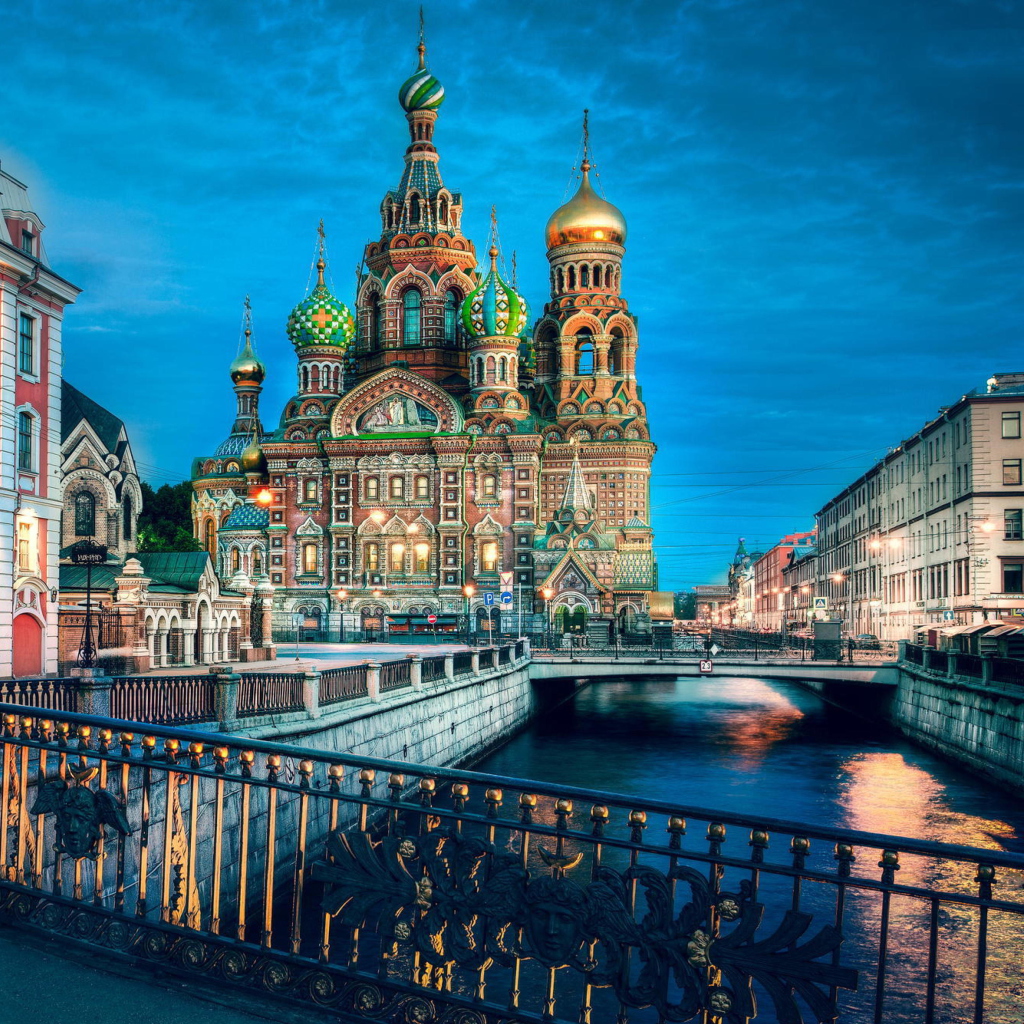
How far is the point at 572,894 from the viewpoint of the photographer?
529 cm

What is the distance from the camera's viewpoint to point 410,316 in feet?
257

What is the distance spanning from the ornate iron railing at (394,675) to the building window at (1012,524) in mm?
30398

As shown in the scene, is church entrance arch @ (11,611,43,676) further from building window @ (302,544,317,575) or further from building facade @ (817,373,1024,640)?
building window @ (302,544,317,575)

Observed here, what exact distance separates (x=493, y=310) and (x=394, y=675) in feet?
158

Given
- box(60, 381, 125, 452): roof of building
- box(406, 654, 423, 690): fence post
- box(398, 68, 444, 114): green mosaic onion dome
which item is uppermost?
box(398, 68, 444, 114): green mosaic onion dome

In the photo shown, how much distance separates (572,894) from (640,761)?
29938 mm

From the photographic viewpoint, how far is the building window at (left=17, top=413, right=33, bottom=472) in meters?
24.3

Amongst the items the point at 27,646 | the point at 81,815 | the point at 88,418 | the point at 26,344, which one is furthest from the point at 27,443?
the point at 88,418

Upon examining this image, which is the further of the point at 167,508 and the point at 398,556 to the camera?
the point at 167,508

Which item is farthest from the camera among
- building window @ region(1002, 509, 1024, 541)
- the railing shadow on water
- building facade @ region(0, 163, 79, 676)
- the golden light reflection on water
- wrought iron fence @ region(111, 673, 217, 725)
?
building window @ region(1002, 509, 1024, 541)

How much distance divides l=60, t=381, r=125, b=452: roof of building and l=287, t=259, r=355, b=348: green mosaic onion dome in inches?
951

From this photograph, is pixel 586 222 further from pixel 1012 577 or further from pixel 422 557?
pixel 1012 577

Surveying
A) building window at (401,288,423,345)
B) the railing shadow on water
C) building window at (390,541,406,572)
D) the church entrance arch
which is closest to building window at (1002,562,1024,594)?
building window at (390,541,406,572)

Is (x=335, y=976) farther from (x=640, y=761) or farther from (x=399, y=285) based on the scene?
(x=399, y=285)
